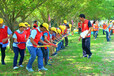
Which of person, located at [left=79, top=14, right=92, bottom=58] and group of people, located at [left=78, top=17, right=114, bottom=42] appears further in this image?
group of people, located at [left=78, top=17, right=114, bottom=42]

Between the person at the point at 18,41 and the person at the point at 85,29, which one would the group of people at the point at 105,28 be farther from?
the person at the point at 18,41

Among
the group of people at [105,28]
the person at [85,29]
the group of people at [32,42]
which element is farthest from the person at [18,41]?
the group of people at [105,28]

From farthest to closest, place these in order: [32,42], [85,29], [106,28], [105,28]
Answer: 1. [105,28]
2. [106,28]
3. [85,29]
4. [32,42]

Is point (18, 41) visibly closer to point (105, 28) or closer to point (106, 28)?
point (106, 28)

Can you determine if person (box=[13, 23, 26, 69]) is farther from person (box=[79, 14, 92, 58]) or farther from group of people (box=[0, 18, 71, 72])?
person (box=[79, 14, 92, 58])

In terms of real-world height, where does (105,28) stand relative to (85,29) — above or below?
above

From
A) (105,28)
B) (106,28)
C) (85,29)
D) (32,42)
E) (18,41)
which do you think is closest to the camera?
(32,42)

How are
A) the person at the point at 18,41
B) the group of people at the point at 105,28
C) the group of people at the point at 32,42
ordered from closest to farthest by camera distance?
the group of people at the point at 32,42
the person at the point at 18,41
the group of people at the point at 105,28

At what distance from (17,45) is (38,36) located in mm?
1107

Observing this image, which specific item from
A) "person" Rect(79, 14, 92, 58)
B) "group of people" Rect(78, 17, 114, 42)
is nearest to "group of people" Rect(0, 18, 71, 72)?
"person" Rect(79, 14, 92, 58)

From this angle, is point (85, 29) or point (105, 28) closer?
point (85, 29)

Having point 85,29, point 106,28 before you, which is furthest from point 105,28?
point 85,29

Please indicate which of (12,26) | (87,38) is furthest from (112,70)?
(12,26)

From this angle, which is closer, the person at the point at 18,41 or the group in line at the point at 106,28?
the person at the point at 18,41
